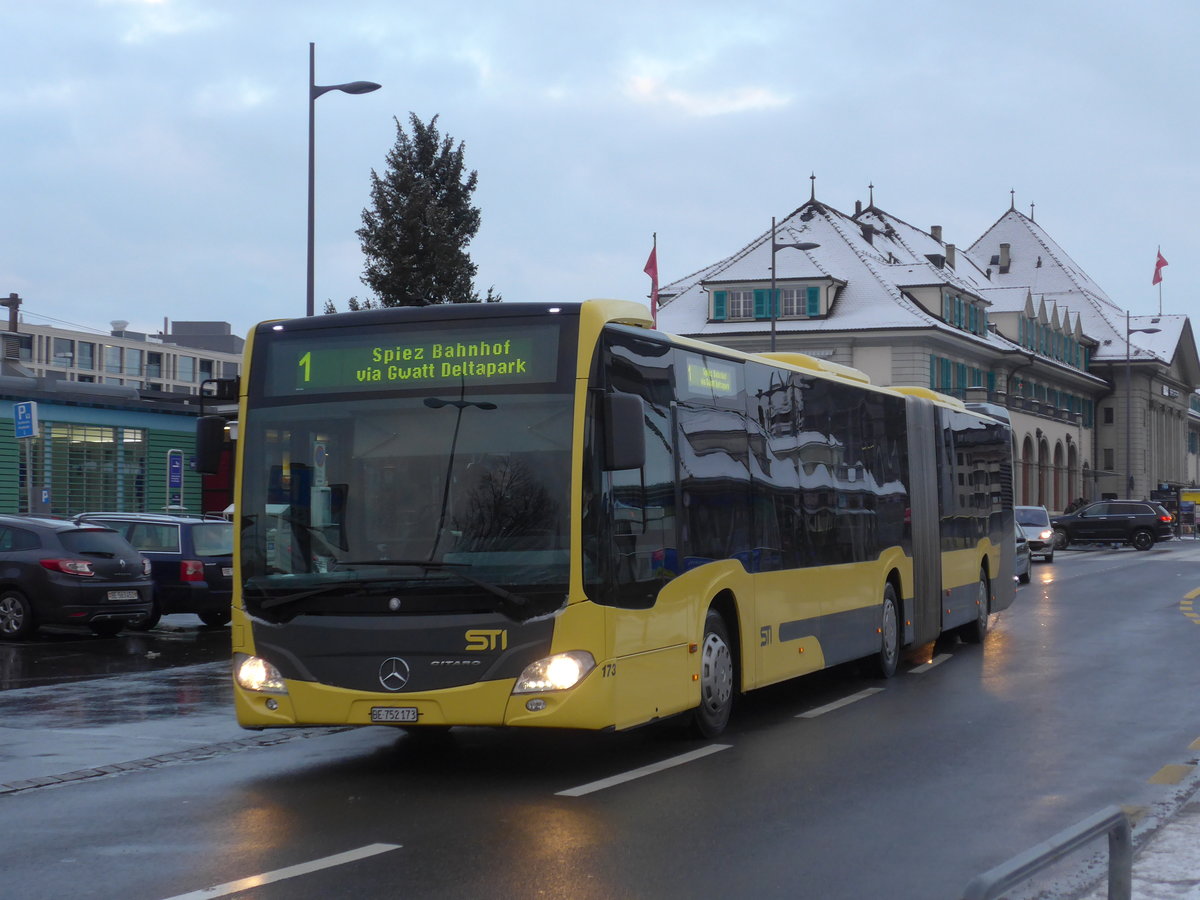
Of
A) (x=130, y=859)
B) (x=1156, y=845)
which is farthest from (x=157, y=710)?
(x=1156, y=845)

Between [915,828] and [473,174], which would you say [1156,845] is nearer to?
[915,828]

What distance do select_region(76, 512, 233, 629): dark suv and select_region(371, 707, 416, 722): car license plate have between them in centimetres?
1315

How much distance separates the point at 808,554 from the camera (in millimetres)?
13117

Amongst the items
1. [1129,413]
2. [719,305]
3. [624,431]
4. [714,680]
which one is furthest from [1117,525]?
A: [624,431]

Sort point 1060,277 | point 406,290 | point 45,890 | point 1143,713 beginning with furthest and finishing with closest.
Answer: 1. point 1060,277
2. point 406,290
3. point 1143,713
4. point 45,890

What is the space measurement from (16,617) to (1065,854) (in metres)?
17.7

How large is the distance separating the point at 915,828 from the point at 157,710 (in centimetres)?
730

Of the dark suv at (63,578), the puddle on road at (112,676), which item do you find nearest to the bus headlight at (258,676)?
the puddle on road at (112,676)

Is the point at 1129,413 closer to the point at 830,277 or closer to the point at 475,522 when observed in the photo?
the point at 830,277

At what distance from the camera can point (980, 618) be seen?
1964cm

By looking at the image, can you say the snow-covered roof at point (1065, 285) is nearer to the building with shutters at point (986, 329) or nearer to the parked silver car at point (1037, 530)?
the building with shutters at point (986, 329)

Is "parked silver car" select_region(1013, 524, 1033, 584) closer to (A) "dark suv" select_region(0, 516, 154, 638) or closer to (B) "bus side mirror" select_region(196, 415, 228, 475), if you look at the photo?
(A) "dark suv" select_region(0, 516, 154, 638)

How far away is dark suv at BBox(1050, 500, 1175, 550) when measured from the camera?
6050 cm

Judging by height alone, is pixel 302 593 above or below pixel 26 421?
below
